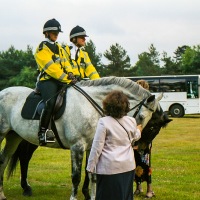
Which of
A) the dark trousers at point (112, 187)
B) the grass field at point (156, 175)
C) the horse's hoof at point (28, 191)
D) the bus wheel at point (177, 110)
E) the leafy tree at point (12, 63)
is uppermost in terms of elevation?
the leafy tree at point (12, 63)

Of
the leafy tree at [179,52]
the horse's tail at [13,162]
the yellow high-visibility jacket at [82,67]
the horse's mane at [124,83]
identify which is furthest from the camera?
the leafy tree at [179,52]

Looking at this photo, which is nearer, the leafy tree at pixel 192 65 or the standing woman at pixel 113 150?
the standing woman at pixel 113 150

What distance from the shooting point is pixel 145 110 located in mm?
7215

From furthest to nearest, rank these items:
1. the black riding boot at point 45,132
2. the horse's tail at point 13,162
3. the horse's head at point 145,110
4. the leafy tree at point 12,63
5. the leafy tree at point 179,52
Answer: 1. the leafy tree at point 179,52
2. the leafy tree at point 12,63
3. the horse's tail at point 13,162
4. the black riding boot at point 45,132
5. the horse's head at point 145,110

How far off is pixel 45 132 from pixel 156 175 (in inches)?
147

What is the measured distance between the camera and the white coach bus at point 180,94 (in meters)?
36.0

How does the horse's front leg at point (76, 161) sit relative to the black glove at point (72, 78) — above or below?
below

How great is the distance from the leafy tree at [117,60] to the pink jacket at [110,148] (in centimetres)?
8356

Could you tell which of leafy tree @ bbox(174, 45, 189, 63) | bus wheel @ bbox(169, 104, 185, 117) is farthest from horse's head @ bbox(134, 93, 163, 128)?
leafy tree @ bbox(174, 45, 189, 63)

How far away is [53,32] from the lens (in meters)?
7.95

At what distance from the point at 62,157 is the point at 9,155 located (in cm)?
523

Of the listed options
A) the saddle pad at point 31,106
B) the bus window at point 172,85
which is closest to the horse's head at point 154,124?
the saddle pad at point 31,106

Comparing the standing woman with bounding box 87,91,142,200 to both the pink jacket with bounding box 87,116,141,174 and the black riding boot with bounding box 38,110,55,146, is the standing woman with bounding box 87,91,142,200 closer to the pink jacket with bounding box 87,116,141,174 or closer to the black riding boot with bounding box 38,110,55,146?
the pink jacket with bounding box 87,116,141,174

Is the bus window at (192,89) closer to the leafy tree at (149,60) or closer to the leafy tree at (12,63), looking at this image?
the leafy tree at (12,63)
